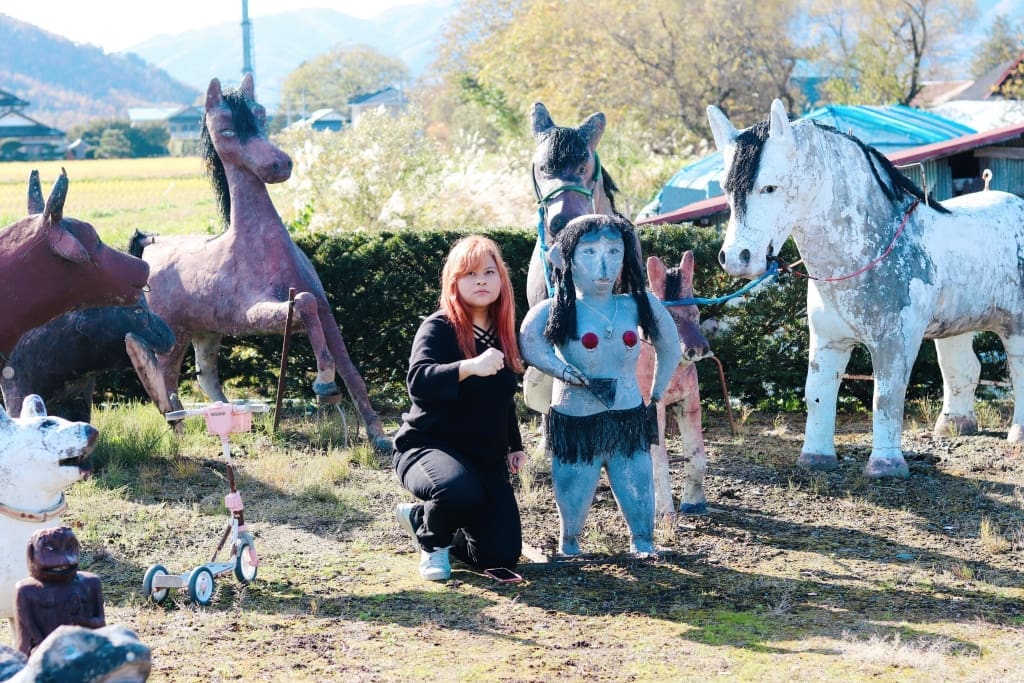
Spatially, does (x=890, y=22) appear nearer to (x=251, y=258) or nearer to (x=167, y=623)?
(x=251, y=258)

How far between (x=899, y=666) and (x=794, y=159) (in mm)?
3052

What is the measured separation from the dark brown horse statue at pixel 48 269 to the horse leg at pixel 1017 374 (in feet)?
17.2

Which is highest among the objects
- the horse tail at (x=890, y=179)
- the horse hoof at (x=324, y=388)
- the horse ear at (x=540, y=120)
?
the horse ear at (x=540, y=120)

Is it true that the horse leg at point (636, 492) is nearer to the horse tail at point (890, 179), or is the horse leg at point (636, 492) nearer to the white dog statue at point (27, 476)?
the white dog statue at point (27, 476)

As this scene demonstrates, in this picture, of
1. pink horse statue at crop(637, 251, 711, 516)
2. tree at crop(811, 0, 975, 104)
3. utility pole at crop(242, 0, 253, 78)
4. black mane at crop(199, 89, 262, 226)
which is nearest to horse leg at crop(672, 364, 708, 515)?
pink horse statue at crop(637, 251, 711, 516)

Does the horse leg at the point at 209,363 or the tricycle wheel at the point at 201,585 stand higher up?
the horse leg at the point at 209,363

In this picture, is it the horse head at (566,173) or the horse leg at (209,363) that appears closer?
the horse head at (566,173)

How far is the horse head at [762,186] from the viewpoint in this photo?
654cm

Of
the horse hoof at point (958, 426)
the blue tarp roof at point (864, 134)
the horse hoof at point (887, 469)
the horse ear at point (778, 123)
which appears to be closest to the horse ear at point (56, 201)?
the horse ear at point (778, 123)

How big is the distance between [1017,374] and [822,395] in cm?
147

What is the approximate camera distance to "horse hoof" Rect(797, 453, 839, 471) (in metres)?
7.30

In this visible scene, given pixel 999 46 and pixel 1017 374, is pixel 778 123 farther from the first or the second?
pixel 999 46

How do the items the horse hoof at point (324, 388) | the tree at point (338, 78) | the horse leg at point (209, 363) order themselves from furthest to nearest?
1. the tree at point (338, 78)
2. the horse leg at point (209, 363)
3. the horse hoof at point (324, 388)

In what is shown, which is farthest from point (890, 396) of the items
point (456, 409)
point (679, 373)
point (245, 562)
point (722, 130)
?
point (245, 562)
